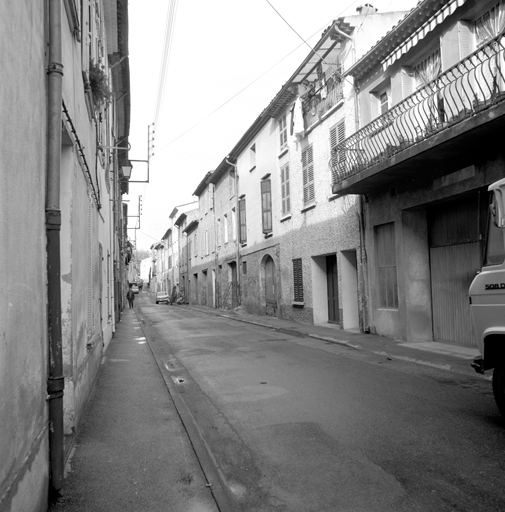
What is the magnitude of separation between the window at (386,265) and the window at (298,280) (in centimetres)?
521

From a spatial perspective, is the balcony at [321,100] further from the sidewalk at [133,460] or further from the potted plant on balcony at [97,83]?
the sidewalk at [133,460]

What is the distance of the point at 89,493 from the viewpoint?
3820mm

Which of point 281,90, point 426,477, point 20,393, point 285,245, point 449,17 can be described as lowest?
point 426,477

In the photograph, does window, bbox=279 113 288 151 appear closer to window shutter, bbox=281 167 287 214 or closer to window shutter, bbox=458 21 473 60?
window shutter, bbox=281 167 287 214

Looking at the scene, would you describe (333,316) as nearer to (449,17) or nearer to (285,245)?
(285,245)

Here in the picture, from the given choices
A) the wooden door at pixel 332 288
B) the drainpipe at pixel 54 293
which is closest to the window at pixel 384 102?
the wooden door at pixel 332 288

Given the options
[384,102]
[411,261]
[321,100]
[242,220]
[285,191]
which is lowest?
[411,261]

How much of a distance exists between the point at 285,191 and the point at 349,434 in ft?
49.7

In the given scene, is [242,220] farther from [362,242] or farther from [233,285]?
[362,242]

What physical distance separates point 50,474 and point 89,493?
36 centimetres

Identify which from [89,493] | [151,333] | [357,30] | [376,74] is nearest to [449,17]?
[376,74]

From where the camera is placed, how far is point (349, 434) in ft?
16.7

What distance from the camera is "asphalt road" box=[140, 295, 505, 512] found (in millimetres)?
3672

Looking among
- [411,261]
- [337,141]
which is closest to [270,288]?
[337,141]
